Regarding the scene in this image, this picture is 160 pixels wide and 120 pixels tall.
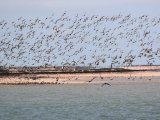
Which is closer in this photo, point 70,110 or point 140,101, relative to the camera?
point 70,110

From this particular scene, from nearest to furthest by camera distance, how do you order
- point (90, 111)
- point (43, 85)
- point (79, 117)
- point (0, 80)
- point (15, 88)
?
point (79, 117) → point (90, 111) → point (15, 88) → point (43, 85) → point (0, 80)

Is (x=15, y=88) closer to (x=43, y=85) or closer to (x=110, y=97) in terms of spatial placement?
(x=43, y=85)

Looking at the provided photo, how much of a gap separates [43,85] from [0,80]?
1233 cm

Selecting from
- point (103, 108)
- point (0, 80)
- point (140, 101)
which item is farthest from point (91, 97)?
point (0, 80)

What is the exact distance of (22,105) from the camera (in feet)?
180

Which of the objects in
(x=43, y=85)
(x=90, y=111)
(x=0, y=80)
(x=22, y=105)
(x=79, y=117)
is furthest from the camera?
(x=0, y=80)

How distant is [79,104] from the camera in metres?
55.8

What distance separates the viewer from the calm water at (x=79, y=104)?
4600 cm

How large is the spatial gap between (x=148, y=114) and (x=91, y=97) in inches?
736

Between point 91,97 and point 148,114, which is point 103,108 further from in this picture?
point 91,97

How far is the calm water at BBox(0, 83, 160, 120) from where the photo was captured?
46000 mm

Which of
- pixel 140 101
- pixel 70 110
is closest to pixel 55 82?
pixel 140 101

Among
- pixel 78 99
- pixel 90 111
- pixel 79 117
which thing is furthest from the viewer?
pixel 78 99

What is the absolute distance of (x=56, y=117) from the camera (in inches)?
1796
